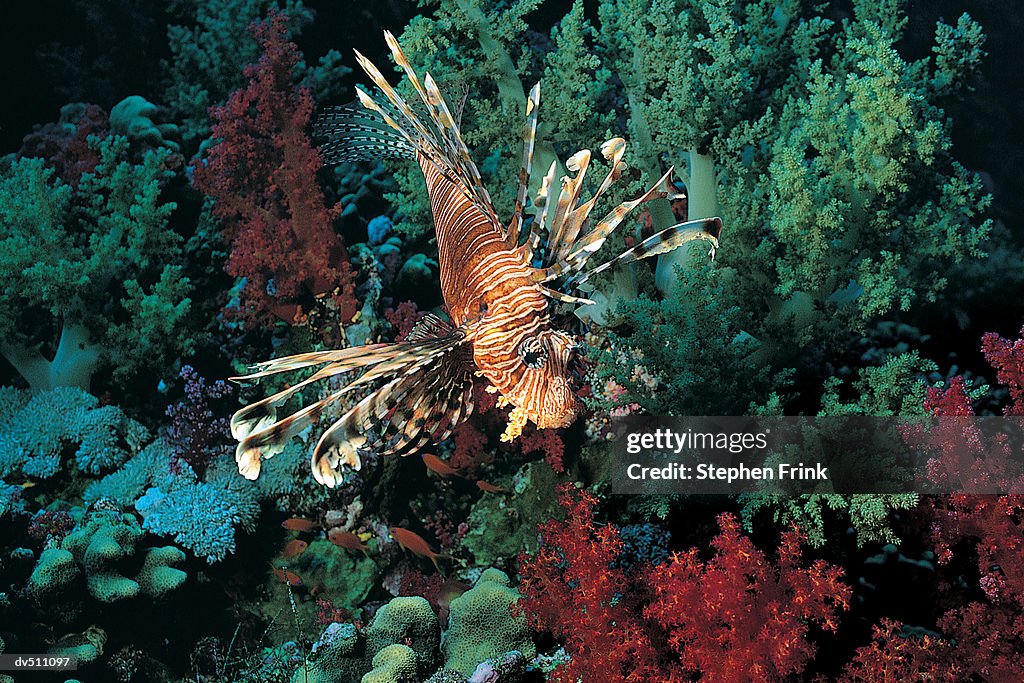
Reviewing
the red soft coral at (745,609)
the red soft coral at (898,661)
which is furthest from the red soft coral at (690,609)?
the red soft coral at (898,661)

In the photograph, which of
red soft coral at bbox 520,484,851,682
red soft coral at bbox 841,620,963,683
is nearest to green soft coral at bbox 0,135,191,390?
red soft coral at bbox 520,484,851,682

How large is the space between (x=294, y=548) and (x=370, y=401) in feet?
9.29

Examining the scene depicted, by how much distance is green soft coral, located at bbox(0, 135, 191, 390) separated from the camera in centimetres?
487

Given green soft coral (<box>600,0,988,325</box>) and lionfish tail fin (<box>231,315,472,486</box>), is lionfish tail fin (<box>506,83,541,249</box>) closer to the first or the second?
lionfish tail fin (<box>231,315,472,486</box>)

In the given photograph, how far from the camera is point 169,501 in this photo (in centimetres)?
427

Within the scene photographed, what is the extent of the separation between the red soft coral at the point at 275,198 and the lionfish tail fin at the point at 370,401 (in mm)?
2546

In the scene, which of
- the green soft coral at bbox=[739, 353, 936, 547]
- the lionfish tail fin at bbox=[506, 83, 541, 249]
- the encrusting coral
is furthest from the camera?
the encrusting coral

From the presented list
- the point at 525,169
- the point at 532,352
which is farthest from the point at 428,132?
the point at 532,352

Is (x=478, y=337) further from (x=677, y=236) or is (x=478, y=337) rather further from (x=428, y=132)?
(x=428, y=132)

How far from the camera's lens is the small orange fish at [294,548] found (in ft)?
14.0

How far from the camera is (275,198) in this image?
4914 millimetres

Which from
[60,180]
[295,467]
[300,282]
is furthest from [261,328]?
[60,180]

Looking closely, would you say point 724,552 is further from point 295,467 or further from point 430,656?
point 295,467

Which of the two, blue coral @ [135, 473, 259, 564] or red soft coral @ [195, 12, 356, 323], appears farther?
red soft coral @ [195, 12, 356, 323]
